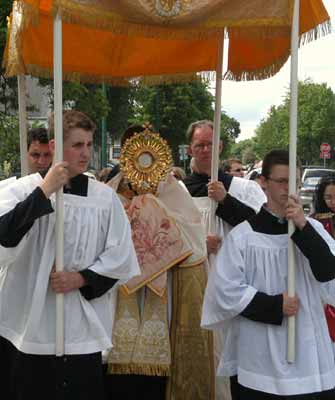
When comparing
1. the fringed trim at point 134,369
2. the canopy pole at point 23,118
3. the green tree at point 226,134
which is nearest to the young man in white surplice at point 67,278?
the canopy pole at point 23,118

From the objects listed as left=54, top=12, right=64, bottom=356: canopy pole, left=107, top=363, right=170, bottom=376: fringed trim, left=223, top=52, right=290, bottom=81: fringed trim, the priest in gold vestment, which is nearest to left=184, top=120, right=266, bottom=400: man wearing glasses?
the priest in gold vestment

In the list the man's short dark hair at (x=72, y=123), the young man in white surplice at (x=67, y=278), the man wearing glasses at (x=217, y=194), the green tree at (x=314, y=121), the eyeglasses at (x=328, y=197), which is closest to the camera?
the young man in white surplice at (x=67, y=278)

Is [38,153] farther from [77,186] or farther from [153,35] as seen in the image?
[153,35]

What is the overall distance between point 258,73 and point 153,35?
1.30 meters

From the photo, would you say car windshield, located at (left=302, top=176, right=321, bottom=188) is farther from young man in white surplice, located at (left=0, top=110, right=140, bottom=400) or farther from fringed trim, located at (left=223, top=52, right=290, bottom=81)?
young man in white surplice, located at (left=0, top=110, right=140, bottom=400)

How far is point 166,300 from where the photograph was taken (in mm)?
4805

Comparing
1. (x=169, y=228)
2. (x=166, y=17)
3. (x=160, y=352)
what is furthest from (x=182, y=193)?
(x=166, y=17)

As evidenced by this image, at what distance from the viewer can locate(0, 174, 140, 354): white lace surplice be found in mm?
3451

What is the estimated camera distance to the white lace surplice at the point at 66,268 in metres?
3.45

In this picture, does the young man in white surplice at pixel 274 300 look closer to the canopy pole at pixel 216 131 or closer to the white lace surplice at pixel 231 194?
the canopy pole at pixel 216 131

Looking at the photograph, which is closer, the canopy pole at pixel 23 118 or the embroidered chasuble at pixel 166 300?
the canopy pole at pixel 23 118

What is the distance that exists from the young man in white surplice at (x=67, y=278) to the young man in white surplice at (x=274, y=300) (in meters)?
0.60

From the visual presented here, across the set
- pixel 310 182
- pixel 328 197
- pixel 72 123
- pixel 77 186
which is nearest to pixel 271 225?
pixel 77 186

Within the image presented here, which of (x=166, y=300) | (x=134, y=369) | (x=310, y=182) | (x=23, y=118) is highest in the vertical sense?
(x=23, y=118)
